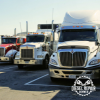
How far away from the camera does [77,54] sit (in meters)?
8.91

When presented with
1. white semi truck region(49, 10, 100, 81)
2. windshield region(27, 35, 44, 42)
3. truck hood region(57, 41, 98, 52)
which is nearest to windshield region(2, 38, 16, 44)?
windshield region(27, 35, 44, 42)

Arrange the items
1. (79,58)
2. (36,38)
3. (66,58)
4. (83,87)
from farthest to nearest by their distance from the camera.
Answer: (36,38)
(66,58)
(79,58)
(83,87)

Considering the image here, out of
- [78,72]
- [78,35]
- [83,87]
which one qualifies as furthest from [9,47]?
[83,87]

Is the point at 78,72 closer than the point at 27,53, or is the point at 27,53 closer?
the point at 78,72

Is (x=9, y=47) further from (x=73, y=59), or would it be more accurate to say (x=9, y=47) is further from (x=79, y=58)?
(x=79, y=58)

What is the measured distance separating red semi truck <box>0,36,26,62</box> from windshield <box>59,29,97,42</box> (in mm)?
9350

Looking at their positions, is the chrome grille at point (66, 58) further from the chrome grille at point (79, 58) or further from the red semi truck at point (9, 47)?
the red semi truck at point (9, 47)

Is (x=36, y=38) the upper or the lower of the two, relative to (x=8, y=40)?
upper

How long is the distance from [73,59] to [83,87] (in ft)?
4.20

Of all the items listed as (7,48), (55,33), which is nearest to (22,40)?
(7,48)

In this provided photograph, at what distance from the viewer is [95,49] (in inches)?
372

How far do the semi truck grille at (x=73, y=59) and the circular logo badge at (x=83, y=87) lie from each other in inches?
26.1

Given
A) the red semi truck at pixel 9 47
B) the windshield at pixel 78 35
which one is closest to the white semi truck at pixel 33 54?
the red semi truck at pixel 9 47

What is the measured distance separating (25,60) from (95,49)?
23.6ft
